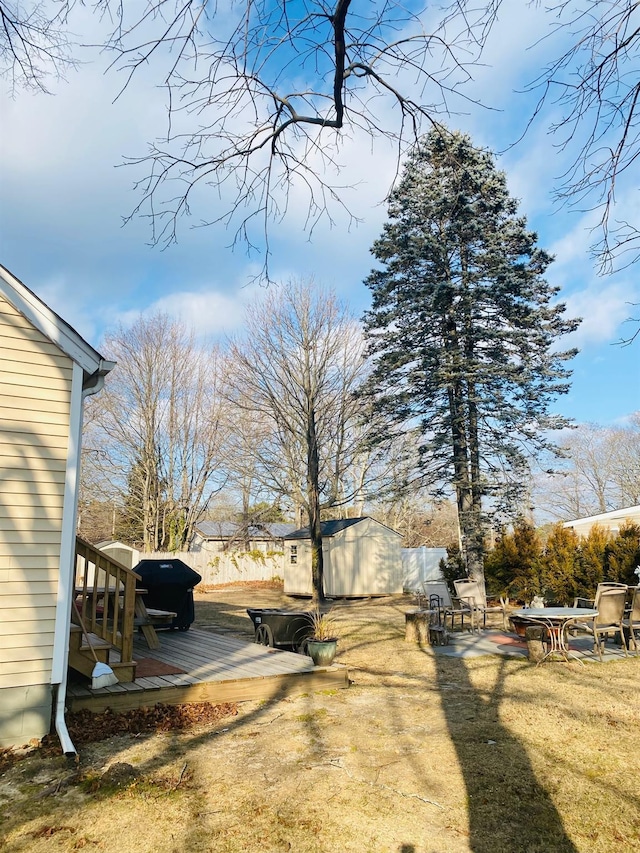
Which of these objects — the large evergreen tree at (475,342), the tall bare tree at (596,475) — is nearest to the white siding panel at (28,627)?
the large evergreen tree at (475,342)

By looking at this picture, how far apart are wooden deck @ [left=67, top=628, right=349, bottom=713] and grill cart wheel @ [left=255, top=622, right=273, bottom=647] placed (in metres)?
0.18

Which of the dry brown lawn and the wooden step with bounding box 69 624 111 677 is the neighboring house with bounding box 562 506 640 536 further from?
the wooden step with bounding box 69 624 111 677

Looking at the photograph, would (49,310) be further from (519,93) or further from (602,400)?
(602,400)

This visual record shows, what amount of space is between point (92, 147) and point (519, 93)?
2.63 metres

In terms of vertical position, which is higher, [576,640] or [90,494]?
[90,494]

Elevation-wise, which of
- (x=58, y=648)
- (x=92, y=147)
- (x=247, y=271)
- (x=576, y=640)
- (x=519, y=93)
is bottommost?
(x=576, y=640)

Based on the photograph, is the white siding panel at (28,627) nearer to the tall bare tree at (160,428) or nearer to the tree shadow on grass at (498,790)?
the tree shadow on grass at (498,790)

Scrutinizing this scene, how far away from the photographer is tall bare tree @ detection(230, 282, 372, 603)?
1781 centimetres

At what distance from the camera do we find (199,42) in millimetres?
2912

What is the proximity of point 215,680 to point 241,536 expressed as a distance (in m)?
27.3

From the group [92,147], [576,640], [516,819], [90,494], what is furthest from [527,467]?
[90,494]

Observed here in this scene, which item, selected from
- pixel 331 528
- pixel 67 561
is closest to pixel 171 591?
pixel 67 561

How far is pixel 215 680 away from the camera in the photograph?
6102 millimetres

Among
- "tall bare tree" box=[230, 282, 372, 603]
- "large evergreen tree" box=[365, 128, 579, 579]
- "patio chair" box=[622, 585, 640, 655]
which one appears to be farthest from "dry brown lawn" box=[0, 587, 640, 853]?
"tall bare tree" box=[230, 282, 372, 603]
